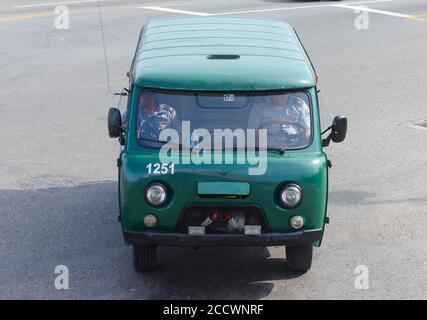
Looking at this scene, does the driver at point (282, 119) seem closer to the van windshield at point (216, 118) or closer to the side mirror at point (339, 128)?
the van windshield at point (216, 118)

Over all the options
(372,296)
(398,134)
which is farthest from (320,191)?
(398,134)

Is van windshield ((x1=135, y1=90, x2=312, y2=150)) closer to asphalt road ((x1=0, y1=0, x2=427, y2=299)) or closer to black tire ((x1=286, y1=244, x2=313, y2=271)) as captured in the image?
black tire ((x1=286, y1=244, x2=313, y2=271))

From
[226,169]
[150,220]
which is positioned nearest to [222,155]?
[226,169]

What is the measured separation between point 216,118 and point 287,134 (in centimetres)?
67

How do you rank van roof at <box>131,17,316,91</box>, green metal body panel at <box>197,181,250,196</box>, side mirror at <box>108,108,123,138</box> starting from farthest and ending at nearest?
side mirror at <box>108,108,123,138</box>
van roof at <box>131,17,316,91</box>
green metal body panel at <box>197,181,250,196</box>

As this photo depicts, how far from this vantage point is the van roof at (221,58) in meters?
7.97

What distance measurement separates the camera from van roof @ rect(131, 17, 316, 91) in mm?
7969

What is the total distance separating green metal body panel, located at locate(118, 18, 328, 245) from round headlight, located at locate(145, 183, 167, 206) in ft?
0.14

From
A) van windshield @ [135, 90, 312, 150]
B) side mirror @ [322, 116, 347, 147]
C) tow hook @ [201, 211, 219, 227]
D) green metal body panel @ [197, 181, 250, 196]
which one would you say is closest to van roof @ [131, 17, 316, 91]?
van windshield @ [135, 90, 312, 150]

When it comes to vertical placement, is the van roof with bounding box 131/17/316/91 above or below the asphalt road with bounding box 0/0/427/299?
above

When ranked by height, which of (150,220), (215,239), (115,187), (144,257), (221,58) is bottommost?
(115,187)

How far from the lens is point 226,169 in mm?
7688

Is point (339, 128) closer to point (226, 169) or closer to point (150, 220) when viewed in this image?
point (226, 169)
